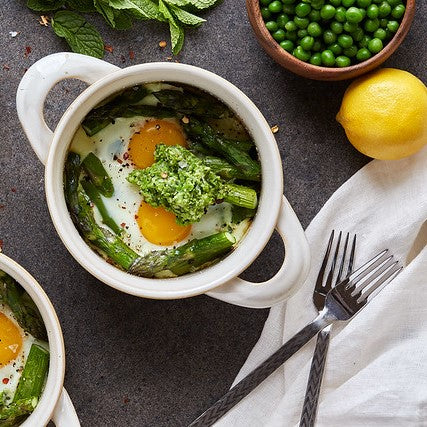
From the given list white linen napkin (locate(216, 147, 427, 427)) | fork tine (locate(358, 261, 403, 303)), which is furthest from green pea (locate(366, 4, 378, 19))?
fork tine (locate(358, 261, 403, 303))

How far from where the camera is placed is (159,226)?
1866 millimetres

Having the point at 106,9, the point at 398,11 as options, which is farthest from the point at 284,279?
the point at 106,9

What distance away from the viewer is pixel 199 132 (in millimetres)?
1864

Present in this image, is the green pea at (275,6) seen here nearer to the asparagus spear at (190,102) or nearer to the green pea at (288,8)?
the green pea at (288,8)

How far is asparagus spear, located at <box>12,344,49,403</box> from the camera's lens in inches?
74.0

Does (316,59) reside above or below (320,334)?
above

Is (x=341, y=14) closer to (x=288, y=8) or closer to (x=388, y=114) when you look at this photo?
(x=288, y=8)

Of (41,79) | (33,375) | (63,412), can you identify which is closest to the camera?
(41,79)

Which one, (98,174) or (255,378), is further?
(255,378)

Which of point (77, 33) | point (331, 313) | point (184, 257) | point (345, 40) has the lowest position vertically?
point (331, 313)

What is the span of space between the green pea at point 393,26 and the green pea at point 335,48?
0.40 feet

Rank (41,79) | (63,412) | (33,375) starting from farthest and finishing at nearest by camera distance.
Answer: (33,375)
(63,412)
(41,79)

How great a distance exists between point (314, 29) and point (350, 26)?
0.27ft

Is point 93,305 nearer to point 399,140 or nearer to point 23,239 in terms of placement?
point 23,239
